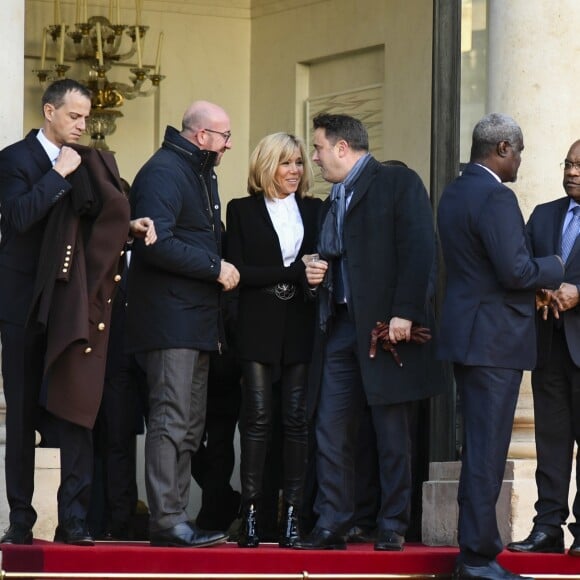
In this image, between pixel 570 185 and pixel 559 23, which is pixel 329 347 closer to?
pixel 570 185

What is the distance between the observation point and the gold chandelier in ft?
37.6

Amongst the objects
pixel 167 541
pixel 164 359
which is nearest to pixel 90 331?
pixel 164 359

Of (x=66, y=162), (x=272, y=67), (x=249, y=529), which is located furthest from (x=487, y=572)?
(x=272, y=67)

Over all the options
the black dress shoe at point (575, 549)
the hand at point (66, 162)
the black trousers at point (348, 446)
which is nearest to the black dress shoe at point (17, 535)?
the black trousers at point (348, 446)

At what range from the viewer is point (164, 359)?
7996mm

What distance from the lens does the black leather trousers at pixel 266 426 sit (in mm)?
8406

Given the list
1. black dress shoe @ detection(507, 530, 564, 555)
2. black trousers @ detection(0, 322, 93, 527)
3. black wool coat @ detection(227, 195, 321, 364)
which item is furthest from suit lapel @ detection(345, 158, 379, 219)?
black dress shoe @ detection(507, 530, 564, 555)

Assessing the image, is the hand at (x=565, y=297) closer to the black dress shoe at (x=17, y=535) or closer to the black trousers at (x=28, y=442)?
the black trousers at (x=28, y=442)

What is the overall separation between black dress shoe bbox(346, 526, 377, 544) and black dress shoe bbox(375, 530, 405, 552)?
20.7 inches

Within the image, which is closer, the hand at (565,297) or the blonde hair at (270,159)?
the hand at (565,297)

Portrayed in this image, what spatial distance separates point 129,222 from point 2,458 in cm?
142

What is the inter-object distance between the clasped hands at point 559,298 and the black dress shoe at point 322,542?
128 cm

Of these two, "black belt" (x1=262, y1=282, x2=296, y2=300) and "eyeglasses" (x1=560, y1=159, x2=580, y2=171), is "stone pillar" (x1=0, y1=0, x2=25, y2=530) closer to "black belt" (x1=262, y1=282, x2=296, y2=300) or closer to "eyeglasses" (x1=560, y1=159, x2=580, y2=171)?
"black belt" (x1=262, y1=282, x2=296, y2=300)

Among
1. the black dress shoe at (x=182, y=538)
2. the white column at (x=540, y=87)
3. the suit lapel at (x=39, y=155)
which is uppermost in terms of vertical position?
the white column at (x=540, y=87)
